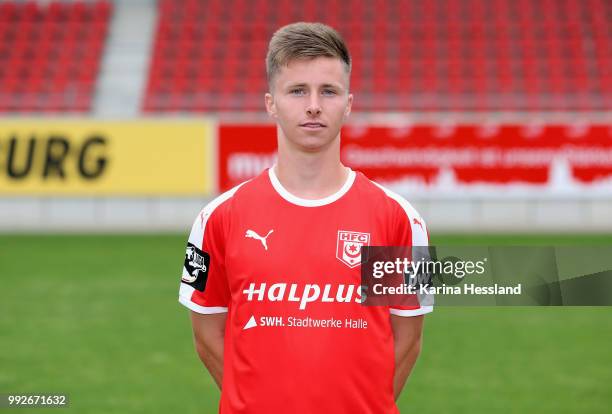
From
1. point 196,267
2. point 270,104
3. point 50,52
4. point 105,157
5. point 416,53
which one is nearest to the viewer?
point 270,104

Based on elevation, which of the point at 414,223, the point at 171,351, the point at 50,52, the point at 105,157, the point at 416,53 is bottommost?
the point at 414,223

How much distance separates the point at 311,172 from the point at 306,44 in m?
0.30

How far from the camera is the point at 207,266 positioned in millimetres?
2244

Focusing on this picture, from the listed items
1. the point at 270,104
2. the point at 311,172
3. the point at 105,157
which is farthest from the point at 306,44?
the point at 105,157

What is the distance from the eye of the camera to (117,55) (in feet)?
67.4

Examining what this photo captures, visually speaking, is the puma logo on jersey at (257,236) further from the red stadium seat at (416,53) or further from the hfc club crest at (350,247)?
the red stadium seat at (416,53)

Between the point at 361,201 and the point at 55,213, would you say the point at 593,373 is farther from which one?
the point at 55,213

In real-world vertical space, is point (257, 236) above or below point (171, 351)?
below

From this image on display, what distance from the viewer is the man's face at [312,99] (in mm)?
2037

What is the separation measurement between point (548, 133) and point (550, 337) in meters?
7.77

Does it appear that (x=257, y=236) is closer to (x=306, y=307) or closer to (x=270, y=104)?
(x=306, y=307)

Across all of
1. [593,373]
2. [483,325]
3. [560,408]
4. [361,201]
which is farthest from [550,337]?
[361,201]

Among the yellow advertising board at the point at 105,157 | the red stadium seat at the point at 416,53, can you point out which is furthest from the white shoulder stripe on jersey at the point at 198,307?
the red stadium seat at the point at 416,53

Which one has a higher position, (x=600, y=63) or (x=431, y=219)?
(x=600, y=63)
